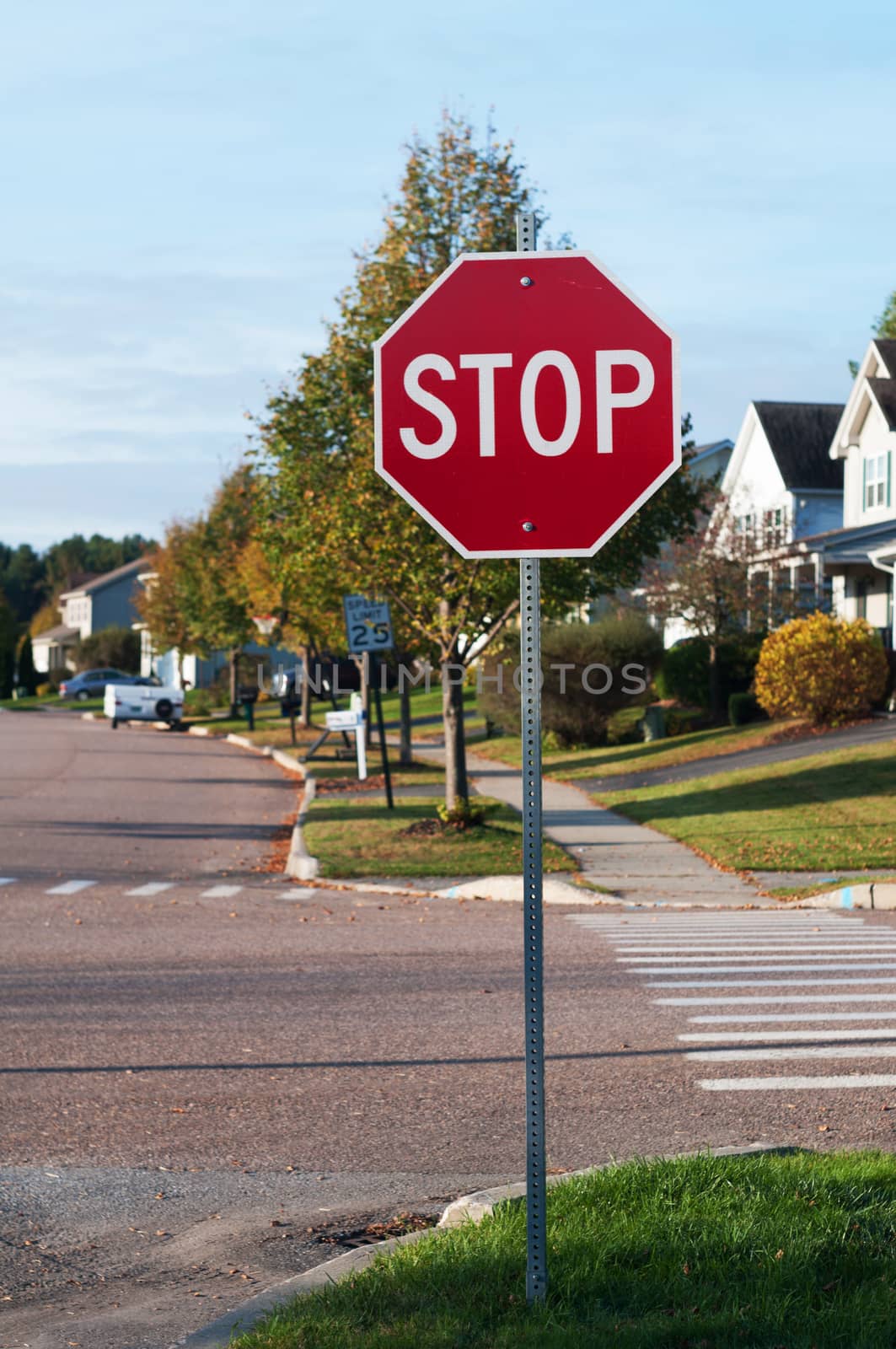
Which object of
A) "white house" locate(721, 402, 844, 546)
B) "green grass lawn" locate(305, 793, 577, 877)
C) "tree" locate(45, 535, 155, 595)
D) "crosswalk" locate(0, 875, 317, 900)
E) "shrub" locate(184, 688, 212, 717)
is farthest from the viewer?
"tree" locate(45, 535, 155, 595)

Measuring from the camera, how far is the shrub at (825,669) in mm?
30297

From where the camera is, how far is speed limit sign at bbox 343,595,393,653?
22.1 metres

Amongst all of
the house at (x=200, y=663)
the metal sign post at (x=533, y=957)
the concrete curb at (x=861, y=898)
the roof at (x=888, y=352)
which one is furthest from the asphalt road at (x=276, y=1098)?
the house at (x=200, y=663)

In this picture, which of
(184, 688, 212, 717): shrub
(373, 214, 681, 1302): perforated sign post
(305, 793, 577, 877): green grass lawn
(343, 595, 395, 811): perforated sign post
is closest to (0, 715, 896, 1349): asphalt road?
(373, 214, 681, 1302): perforated sign post

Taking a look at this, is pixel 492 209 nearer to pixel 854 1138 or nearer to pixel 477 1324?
pixel 854 1138

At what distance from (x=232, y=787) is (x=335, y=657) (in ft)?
69.2

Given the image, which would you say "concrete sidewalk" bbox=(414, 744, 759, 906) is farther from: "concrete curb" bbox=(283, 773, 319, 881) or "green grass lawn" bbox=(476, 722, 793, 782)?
"green grass lawn" bbox=(476, 722, 793, 782)

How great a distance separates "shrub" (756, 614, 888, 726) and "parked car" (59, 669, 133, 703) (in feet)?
202

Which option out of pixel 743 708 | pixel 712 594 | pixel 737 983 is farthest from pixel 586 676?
pixel 737 983

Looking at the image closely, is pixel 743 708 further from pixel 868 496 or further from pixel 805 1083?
pixel 805 1083

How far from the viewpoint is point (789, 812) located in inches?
854

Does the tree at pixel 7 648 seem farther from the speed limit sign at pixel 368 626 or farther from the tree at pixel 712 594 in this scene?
the speed limit sign at pixel 368 626

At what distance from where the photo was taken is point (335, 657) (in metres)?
50.9

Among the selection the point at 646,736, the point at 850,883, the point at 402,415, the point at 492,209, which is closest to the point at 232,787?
the point at 646,736
